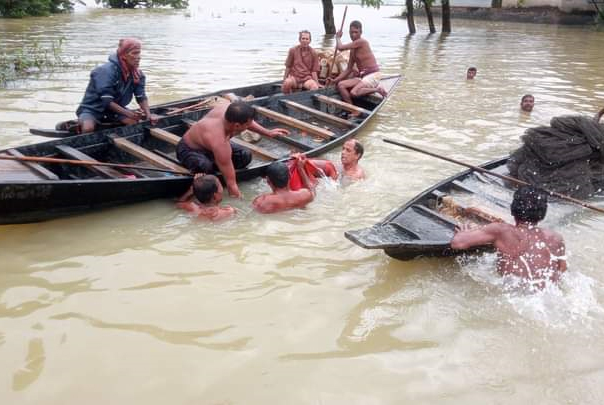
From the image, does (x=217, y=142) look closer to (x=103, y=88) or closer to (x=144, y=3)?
(x=103, y=88)

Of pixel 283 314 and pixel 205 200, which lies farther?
pixel 205 200

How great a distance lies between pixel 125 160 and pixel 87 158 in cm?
68

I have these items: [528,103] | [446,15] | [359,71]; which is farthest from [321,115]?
[446,15]

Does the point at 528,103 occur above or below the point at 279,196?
above

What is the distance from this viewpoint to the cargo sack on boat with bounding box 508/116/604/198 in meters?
5.20

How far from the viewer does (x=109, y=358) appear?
307 cm

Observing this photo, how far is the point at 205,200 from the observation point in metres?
4.74

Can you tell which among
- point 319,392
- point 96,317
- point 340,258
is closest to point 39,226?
point 96,317

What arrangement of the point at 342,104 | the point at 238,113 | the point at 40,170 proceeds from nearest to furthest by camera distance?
the point at 40,170 → the point at 238,113 → the point at 342,104

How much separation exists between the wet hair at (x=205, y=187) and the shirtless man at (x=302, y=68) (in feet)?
14.0

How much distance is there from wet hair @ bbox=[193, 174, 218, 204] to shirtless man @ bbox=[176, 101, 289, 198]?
349 mm

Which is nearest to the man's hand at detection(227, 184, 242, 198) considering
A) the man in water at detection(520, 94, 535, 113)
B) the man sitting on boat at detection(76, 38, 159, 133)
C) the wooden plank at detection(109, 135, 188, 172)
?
the wooden plank at detection(109, 135, 188, 172)

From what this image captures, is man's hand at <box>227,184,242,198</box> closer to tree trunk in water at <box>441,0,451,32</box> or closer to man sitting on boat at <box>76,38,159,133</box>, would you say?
man sitting on boat at <box>76,38,159,133</box>

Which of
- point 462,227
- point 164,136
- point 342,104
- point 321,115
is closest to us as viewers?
point 462,227
